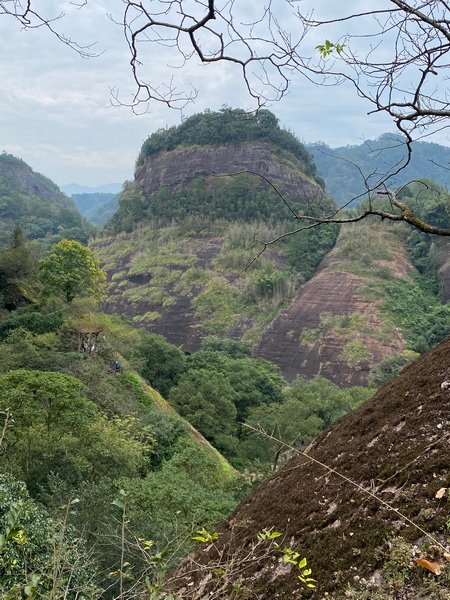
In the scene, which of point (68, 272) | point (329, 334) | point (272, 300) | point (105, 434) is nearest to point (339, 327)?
point (329, 334)

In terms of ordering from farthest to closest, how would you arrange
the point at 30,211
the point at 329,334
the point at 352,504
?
the point at 30,211 < the point at 329,334 < the point at 352,504

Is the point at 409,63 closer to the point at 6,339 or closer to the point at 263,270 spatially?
the point at 6,339

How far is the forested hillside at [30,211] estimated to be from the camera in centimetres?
7225

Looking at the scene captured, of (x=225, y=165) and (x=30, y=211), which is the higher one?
(x=225, y=165)

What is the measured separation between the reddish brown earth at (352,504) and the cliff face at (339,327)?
2572cm

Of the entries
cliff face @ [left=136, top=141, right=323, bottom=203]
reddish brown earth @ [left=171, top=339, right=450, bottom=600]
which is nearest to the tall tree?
reddish brown earth @ [left=171, top=339, right=450, bottom=600]

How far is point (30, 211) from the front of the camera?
8106cm

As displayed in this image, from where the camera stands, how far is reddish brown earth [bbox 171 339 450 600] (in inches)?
111

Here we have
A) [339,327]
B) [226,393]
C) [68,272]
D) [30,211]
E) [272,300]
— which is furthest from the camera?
[30,211]

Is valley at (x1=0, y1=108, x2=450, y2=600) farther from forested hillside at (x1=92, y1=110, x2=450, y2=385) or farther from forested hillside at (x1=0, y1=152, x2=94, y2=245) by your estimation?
forested hillside at (x1=0, y1=152, x2=94, y2=245)

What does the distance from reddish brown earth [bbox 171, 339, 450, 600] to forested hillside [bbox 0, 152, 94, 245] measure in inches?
2474

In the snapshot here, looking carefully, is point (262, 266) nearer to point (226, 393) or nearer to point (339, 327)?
point (339, 327)

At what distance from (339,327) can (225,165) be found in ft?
89.6

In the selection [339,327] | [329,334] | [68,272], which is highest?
[68,272]
